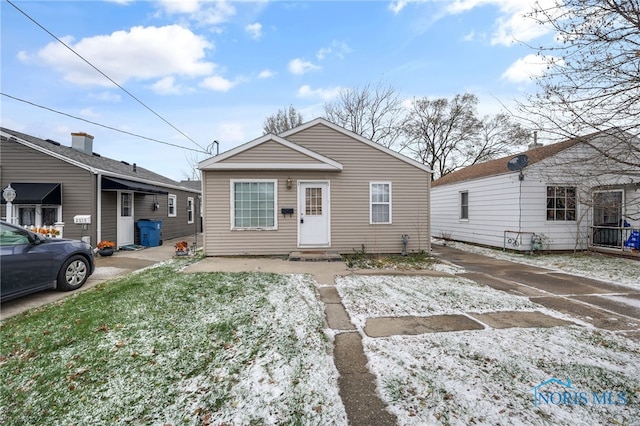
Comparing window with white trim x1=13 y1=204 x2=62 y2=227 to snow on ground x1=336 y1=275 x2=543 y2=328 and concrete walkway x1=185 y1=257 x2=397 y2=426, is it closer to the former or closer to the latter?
concrete walkway x1=185 y1=257 x2=397 y2=426

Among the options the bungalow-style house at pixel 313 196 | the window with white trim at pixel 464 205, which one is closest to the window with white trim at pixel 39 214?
the bungalow-style house at pixel 313 196

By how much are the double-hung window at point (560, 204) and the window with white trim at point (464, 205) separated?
3.12m

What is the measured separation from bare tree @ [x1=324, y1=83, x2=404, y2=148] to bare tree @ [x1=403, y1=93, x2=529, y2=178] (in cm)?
191

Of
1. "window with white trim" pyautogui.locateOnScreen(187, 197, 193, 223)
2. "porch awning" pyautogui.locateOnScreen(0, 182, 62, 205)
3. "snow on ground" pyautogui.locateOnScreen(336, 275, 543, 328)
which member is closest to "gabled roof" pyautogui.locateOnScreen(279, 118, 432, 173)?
"snow on ground" pyautogui.locateOnScreen(336, 275, 543, 328)

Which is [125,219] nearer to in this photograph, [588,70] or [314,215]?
[314,215]

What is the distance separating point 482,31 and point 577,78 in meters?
3.98

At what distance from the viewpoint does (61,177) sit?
29.2ft

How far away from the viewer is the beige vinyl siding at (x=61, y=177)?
8.75 m

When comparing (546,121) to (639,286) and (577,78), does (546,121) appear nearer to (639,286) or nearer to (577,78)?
(577,78)

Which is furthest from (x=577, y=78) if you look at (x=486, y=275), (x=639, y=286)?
(x=639, y=286)

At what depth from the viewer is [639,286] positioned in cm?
561

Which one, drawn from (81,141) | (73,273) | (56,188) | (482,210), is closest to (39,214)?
(56,188)

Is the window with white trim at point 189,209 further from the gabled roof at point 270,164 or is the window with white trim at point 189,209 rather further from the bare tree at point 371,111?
the bare tree at point 371,111

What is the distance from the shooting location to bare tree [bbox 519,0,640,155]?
3.08 meters
